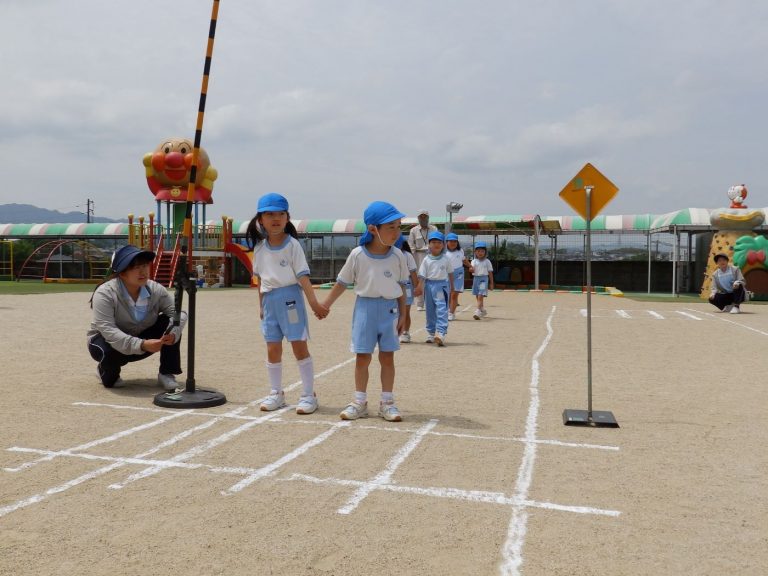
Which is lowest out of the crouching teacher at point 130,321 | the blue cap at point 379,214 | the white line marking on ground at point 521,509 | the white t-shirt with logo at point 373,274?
the white line marking on ground at point 521,509

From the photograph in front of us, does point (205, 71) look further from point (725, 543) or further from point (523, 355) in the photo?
point (523, 355)

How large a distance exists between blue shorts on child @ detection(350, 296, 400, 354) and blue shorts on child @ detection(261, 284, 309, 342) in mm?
493

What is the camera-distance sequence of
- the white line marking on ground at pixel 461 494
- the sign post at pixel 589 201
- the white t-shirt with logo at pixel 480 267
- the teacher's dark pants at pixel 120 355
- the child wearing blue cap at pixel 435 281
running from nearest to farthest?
the white line marking on ground at pixel 461 494 → the sign post at pixel 589 201 → the teacher's dark pants at pixel 120 355 → the child wearing blue cap at pixel 435 281 → the white t-shirt with logo at pixel 480 267

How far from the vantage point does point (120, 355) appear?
6605mm

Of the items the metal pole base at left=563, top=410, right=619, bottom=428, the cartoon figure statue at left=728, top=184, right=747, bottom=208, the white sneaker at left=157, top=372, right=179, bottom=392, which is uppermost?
the cartoon figure statue at left=728, top=184, right=747, bottom=208

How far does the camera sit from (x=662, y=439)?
5.04 meters

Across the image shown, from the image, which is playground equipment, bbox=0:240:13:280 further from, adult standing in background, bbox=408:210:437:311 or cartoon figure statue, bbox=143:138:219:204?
adult standing in background, bbox=408:210:437:311

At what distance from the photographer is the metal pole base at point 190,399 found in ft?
19.2

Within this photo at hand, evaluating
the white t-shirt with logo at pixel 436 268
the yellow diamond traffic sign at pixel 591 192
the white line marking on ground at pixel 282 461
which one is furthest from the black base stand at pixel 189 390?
the white t-shirt with logo at pixel 436 268

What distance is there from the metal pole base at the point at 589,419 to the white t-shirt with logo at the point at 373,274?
1691mm

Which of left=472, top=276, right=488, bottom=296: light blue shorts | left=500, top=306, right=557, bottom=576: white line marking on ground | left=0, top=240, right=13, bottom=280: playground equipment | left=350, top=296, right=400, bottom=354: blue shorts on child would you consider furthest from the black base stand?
left=0, top=240, right=13, bottom=280: playground equipment

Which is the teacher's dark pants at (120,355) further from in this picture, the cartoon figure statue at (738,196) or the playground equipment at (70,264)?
the playground equipment at (70,264)

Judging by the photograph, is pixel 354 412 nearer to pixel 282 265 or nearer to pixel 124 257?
pixel 282 265

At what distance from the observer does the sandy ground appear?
2.96m
